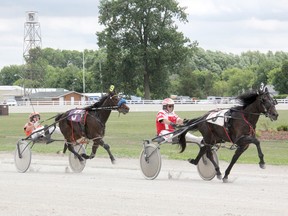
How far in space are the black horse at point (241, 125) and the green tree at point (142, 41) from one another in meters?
60.8

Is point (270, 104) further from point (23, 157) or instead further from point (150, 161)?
point (23, 157)

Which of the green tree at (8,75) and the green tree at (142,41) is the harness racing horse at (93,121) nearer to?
the green tree at (142,41)

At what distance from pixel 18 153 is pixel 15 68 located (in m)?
167

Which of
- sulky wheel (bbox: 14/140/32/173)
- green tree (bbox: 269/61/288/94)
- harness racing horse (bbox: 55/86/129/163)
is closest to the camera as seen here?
harness racing horse (bbox: 55/86/129/163)

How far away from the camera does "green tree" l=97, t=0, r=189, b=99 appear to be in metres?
74.1

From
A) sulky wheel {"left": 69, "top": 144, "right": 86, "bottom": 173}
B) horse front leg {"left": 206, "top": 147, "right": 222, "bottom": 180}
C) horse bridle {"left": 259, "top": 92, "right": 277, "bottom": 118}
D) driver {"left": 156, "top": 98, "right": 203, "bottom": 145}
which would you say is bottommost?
sulky wheel {"left": 69, "top": 144, "right": 86, "bottom": 173}

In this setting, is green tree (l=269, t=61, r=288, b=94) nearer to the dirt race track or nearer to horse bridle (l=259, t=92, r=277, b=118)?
the dirt race track

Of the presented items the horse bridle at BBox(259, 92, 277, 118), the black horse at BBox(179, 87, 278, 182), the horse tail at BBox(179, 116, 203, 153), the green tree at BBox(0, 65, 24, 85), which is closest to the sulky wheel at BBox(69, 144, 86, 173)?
the horse tail at BBox(179, 116, 203, 153)

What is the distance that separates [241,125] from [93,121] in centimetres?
377

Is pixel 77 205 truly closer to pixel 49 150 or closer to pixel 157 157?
pixel 157 157

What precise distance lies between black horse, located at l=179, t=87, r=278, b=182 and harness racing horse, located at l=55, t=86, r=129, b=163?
2302 mm

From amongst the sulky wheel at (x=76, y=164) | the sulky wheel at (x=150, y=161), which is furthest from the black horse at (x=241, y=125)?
the sulky wheel at (x=76, y=164)

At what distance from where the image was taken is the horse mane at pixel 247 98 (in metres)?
12.4

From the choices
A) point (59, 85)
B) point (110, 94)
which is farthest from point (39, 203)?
point (59, 85)
